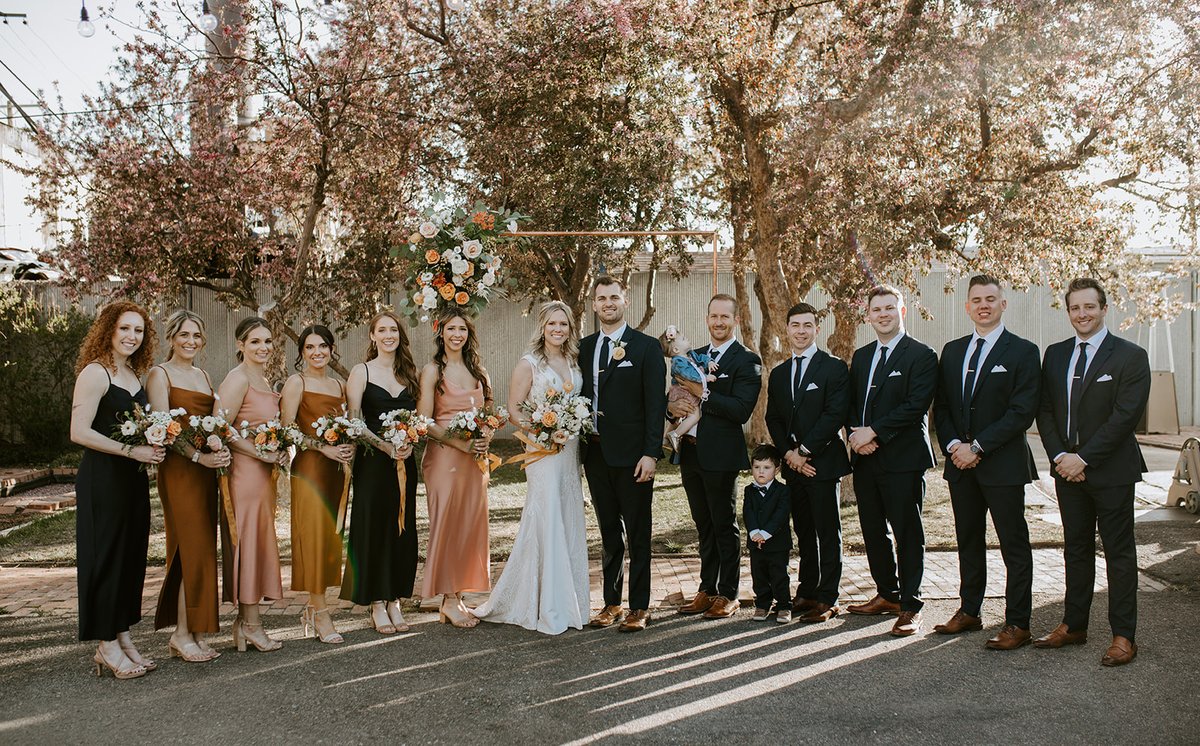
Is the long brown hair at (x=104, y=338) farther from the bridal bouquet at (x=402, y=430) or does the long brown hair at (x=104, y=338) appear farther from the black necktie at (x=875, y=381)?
the black necktie at (x=875, y=381)

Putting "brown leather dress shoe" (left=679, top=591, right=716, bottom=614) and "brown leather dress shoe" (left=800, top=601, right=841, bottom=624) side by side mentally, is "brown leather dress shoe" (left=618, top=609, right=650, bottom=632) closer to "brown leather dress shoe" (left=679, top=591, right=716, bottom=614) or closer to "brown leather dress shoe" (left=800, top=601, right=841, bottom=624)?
"brown leather dress shoe" (left=679, top=591, right=716, bottom=614)

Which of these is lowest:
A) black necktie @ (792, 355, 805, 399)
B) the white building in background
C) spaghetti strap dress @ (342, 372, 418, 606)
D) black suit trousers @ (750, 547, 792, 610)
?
black suit trousers @ (750, 547, 792, 610)

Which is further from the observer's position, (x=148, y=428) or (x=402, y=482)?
(x=402, y=482)

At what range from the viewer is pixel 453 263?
6797mm

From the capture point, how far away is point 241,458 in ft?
18.9

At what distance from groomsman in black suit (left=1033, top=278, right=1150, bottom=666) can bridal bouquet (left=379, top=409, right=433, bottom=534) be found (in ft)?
12.7

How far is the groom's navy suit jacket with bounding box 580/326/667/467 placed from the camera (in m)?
6.26

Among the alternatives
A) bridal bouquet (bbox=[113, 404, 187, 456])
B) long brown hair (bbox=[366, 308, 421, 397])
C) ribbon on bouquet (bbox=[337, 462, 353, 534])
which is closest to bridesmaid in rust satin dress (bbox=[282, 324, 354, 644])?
ribbon on bouquet (bbox=[337, 462, 353, 534])

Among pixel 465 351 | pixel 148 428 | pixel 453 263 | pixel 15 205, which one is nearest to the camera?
pixel 148 428

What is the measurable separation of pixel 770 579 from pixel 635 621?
3.22 ft

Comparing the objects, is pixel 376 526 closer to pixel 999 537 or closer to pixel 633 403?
pixel 633 403

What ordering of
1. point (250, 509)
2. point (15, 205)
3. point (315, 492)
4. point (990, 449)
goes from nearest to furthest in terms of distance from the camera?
1. point (990, 449)
2. point (250, 509)
3. point (315, 492)
4. point (15, 205)

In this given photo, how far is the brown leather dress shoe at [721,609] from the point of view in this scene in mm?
6352

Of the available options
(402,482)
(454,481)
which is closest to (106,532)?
(402,482)
